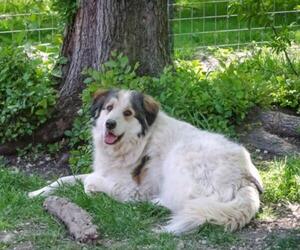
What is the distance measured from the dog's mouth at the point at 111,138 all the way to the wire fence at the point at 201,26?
12.3ft

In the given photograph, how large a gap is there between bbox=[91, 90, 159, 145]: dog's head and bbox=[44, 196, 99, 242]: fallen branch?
0.67 metres

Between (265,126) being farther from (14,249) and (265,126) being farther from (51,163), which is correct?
(14,249)

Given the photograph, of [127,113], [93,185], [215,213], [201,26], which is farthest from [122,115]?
[201,26]

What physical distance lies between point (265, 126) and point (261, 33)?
3.47 meters

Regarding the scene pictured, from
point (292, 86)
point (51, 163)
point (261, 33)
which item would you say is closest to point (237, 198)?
point (51, 163)

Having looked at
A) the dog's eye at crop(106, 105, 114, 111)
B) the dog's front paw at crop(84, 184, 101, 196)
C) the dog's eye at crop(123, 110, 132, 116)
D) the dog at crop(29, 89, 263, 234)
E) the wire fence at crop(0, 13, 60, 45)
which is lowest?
the dog's front paw at crop(84, 184, 101, 196)

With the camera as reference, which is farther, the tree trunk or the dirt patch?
the tree trunk

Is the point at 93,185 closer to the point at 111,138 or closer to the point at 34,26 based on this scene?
the point at 111,138

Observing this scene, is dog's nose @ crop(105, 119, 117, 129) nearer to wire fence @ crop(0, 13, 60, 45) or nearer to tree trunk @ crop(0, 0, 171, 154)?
tree trunk @ crop(0, 0, 171, 154)

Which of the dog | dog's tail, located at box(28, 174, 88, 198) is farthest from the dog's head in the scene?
dog's tail, located at box(28, 174, 88, 198)

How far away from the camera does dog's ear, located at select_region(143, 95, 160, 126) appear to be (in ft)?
20.2

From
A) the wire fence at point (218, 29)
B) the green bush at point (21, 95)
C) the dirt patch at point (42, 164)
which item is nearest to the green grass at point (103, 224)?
the dirt patch at point (42, 164)

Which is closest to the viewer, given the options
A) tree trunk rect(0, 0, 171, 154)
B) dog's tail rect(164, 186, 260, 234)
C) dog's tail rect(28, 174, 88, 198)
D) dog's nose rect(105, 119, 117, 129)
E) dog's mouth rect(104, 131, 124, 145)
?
dog's tail rect(164, 186, 260, 234)

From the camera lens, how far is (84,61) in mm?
7766
